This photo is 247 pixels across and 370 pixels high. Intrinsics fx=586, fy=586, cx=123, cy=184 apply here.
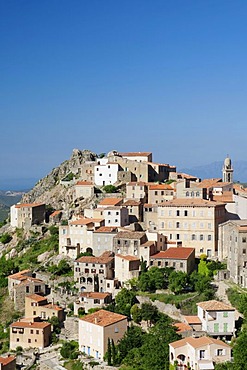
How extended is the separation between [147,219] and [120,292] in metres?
13.4

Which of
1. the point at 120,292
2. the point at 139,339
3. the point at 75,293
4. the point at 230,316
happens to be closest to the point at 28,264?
the point at 75,293

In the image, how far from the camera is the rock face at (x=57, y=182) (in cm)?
8671

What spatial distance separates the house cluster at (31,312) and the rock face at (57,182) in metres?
23.2

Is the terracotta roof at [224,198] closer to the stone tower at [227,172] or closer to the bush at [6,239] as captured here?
the stone tower at [227,172]

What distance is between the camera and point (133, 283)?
55969 millimetres

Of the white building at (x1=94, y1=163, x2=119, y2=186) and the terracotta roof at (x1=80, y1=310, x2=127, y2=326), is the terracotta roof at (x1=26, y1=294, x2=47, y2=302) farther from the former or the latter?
the white building at (x1=94, y1=163, x2=119, y2=186)

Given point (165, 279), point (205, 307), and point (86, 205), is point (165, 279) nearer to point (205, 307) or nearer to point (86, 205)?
point (205, 307)

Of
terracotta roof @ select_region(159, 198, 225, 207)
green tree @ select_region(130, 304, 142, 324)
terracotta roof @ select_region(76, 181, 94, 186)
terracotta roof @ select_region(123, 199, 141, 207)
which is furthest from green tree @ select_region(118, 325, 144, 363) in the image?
terracotta roof @ select_region(76, 181, 94, 186)

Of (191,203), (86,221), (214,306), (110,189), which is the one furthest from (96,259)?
(110,189)

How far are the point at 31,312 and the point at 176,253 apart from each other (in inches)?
618

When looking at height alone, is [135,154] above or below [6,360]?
above

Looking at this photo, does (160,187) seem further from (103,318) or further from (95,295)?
(103,318)

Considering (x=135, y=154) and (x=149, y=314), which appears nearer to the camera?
(x=149, y=314)

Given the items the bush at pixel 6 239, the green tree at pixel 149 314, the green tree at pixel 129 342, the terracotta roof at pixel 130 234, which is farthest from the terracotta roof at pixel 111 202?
the green tree at pixel 129 342
